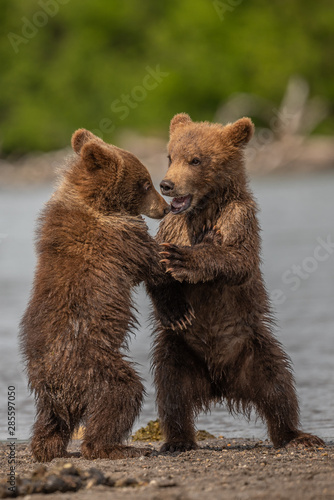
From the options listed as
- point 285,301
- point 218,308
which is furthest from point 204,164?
point 285,301

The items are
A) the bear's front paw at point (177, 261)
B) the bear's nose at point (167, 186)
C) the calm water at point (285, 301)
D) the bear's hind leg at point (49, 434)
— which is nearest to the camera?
the bear's hind leg at point (49, 434)

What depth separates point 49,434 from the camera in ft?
20.5

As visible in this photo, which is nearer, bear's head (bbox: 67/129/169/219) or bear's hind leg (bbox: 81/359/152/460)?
bear's hind leg (bbox: 81/359/152/460)

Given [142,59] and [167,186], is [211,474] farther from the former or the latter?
[142,59]

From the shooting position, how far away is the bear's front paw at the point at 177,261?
649cm

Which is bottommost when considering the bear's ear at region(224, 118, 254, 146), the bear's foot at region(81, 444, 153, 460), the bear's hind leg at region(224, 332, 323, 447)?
the bear's foot at region(81, 444, 153, 460)

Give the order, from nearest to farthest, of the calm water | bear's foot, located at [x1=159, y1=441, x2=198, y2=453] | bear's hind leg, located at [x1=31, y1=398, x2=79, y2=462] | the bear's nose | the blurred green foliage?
1. bear's hind leg, located at [x1=31, y1=398, x2=79, y2=462]
2. bear's foot, located at [x1=159, y1=441, x2=198, y2=453]
3. the bear's nose
4. the calm water
5. the blurred green foliage

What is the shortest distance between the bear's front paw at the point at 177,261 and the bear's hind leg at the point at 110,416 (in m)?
0.73

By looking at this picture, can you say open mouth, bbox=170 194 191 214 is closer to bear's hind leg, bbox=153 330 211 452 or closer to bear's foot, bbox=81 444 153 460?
bear's hind leg, bbox=153 330 211 452

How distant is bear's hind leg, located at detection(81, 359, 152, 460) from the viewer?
→ 19.9 feet

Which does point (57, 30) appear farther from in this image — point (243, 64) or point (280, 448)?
point (280, 448)

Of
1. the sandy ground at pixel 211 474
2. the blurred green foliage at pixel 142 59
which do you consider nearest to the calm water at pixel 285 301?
the sandy ground at pixel 211 474

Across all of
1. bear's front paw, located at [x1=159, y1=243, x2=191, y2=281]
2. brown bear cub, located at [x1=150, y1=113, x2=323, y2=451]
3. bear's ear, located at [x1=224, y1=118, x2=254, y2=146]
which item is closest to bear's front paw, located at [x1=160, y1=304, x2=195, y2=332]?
brown bear cub, located at [x1=150, y1=113, x2=323, y2=451]

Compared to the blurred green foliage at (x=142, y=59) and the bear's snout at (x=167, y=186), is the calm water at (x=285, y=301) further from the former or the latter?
the blurred green foliage at (x=142, y=59)
